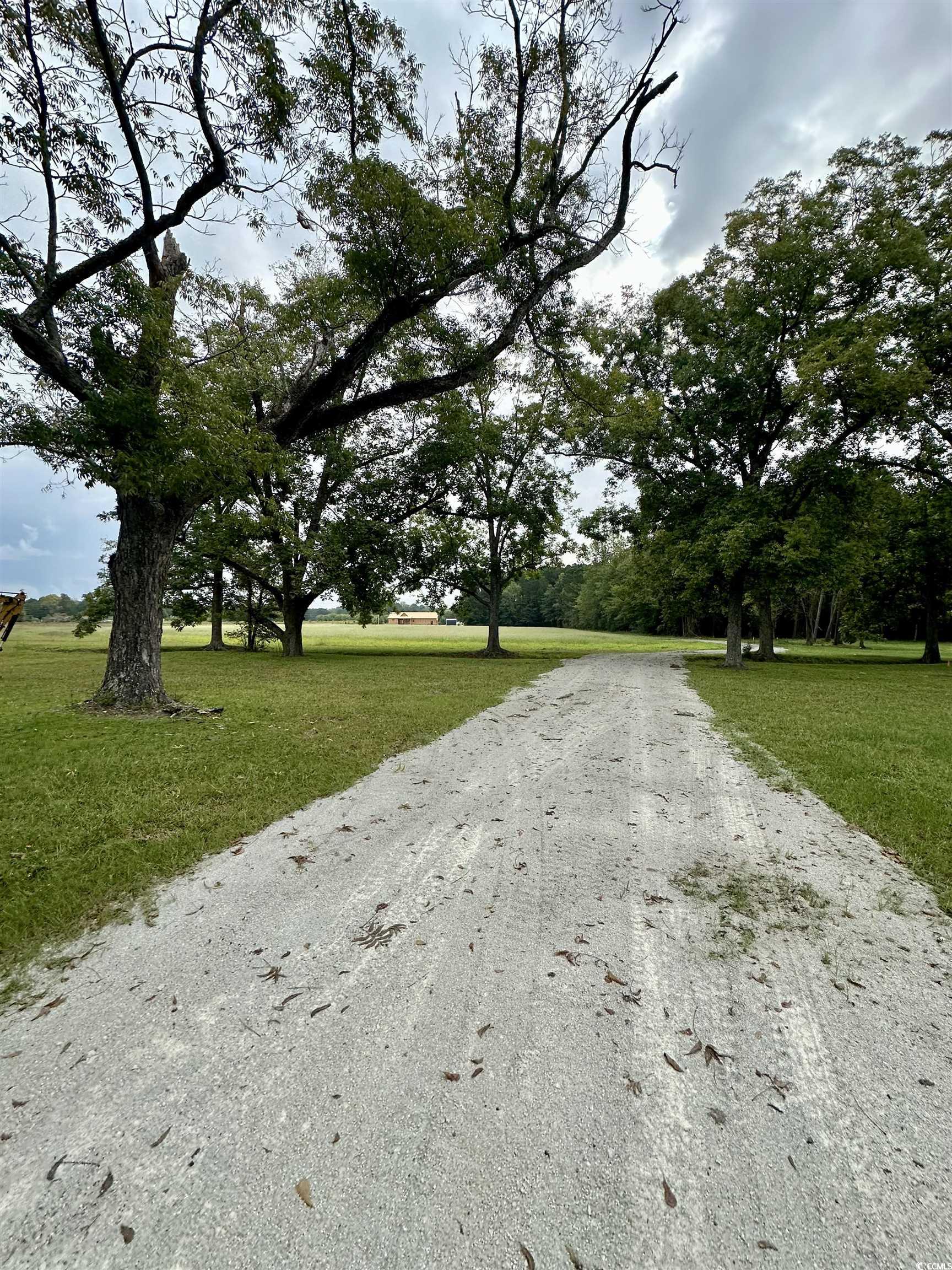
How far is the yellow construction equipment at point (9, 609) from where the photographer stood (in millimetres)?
13734

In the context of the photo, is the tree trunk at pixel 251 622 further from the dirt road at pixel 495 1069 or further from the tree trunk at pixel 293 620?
the dirt road at pixel 495 1069

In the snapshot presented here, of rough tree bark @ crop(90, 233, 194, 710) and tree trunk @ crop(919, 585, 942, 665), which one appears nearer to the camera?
rough tree bark @ crop(90, 233, 194, 710)

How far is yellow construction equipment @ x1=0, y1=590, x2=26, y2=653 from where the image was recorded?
1373 cm

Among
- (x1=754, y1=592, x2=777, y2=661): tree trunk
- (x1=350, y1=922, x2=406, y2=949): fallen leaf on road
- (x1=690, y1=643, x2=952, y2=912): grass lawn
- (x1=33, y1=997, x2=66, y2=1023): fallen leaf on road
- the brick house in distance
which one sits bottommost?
(x1=33, y1=997, x2=66, y2=1023): fallen leaf on road

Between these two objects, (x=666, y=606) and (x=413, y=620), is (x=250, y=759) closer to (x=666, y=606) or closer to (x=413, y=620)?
(x=666, y=606)

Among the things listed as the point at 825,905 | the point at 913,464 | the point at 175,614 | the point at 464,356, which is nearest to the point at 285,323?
the point at 464,356

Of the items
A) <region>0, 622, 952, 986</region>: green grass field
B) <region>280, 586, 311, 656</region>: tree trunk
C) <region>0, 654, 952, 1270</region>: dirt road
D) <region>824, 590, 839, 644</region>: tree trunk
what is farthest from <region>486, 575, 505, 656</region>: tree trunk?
<region>824, 590, 839, 644</region>: tree trunk

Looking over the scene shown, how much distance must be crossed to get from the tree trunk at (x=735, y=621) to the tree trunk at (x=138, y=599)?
16048 mm

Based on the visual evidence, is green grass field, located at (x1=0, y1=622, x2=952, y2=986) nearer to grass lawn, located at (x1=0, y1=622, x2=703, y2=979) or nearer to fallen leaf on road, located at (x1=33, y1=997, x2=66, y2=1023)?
grass lawn, located at (x1=0, y1=622, x2=703, y2=979)

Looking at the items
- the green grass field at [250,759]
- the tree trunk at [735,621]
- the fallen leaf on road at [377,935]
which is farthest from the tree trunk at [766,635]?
the fallen leaf on road at [377,935]

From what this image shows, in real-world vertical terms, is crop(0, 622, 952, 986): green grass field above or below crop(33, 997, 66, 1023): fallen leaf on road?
above

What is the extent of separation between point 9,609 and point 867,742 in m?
20.0

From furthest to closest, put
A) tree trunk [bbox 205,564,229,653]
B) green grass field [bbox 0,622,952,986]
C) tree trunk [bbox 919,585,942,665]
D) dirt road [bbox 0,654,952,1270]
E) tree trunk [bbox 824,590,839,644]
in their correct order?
tree trunk [bbox 824,590,839,644], tree trunk [bbox 205,564,229,653], tree trunk [bbox 919,585,942,665], green grass field [bbox 0,622,952,986], dirt road [bbox 0,654,952,1270]

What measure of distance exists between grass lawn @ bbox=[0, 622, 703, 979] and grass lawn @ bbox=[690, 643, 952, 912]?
4.65 meters
